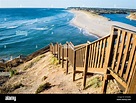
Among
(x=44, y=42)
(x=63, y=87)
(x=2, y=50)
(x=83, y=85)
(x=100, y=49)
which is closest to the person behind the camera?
(x=100, y=49)

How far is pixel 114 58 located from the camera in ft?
13.5

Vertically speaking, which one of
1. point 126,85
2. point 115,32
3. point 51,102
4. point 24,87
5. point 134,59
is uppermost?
point 115,32

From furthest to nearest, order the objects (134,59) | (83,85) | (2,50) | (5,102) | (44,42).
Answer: (44,42) → (2,50) → (83,85) → (134,59) → (5,102)

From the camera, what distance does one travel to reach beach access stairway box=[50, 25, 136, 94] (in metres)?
3.44

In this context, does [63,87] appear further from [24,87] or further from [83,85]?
[24,87]

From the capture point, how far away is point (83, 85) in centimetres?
620

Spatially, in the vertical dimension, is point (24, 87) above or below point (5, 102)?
below

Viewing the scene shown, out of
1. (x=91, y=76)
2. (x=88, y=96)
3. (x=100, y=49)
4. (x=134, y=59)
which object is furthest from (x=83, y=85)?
(x=88, y=96)

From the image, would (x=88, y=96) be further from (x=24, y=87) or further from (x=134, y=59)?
(x=24, y=87)

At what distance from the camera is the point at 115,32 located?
155 inches

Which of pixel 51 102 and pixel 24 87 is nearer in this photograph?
pixel 51 102

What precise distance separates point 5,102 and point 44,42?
23.7 meters

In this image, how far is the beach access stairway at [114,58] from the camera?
344cm

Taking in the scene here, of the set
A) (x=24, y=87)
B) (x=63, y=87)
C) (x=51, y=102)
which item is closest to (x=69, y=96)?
(x=51, y=102)
